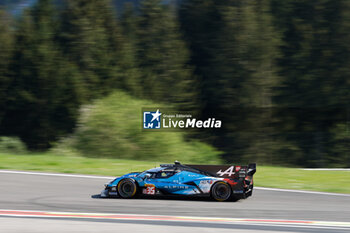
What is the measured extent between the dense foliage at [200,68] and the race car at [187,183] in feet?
68.3

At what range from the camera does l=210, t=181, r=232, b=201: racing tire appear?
1026 cm

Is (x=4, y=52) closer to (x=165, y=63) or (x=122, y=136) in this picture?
(x=165, y=63)

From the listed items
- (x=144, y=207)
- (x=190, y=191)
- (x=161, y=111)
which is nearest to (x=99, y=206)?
(x=144, y=207)

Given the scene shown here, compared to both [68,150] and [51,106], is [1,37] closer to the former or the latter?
[51,106]

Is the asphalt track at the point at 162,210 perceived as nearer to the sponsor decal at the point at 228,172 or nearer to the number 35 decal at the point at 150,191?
the number 35 decal at the point at 150,191

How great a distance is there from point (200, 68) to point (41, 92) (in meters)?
12.6

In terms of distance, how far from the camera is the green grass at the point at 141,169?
13359 millimetres

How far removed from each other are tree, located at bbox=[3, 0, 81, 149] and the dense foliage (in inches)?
2.9

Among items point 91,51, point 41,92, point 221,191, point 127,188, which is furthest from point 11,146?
point 221,191

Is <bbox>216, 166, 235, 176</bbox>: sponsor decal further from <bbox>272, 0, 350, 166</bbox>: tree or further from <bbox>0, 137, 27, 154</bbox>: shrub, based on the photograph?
<bbox>272, 0, 350, 166</bbox>: tree

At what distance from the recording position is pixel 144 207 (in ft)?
31.0

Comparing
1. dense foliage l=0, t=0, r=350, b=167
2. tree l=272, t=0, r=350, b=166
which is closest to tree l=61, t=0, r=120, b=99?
Result: dense foliage l=0, t=0, r=350, b=167

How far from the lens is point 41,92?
37.1 meters

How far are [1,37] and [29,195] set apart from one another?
106 ft
